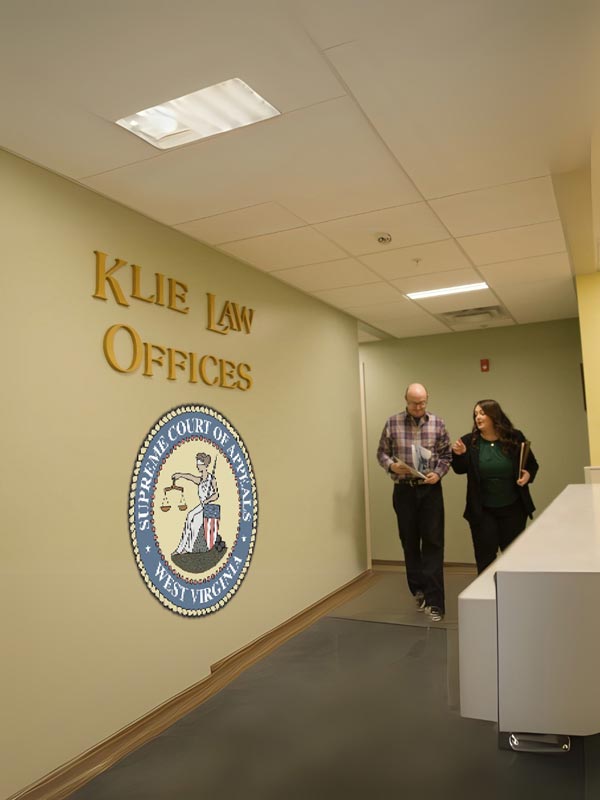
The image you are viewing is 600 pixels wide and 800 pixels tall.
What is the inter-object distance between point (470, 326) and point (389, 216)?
3.35 metres

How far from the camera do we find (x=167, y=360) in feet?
11.0

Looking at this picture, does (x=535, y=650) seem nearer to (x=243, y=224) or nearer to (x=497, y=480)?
(x=243, y=224)

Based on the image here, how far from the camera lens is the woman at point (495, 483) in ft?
15.1

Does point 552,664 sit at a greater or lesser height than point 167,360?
lesser

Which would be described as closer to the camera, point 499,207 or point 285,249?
point 499,207

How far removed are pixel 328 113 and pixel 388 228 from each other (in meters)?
1.33

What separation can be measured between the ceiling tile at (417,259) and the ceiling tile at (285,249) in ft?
1.03

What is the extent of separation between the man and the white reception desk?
13.9ft

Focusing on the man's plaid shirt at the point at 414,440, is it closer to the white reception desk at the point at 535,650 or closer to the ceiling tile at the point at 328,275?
the ceiling tile at the point at 328,275

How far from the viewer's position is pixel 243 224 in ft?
11.3

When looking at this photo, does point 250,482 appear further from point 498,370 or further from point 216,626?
point 498,370

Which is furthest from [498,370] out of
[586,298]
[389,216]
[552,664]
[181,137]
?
→ [552,664]

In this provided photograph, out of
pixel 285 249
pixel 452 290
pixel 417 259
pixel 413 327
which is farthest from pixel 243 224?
pixel 413 327

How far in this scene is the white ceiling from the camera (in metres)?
1.82
